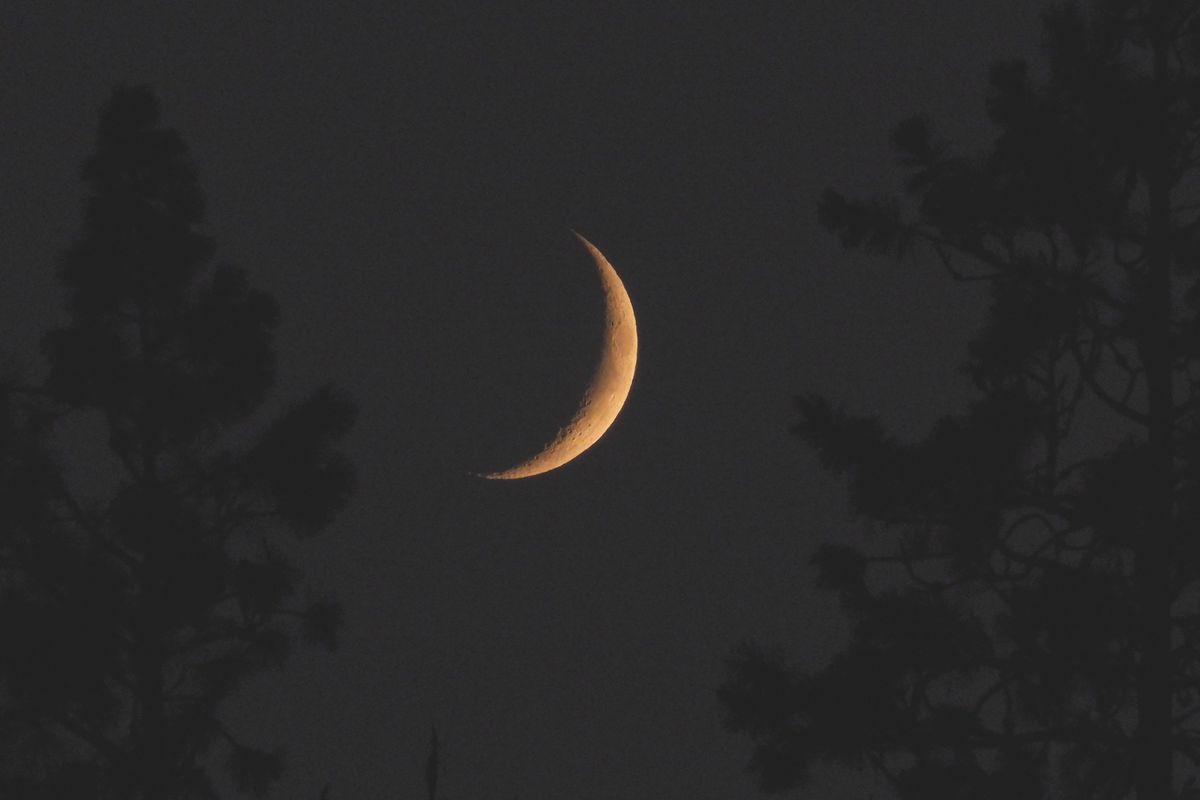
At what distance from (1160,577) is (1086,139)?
380cm

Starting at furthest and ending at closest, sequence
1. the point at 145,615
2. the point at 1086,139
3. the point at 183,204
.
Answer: the point at 183,204, the point at 145,615, the point at 1086,139

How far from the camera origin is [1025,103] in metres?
18.5

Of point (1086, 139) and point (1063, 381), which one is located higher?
point (1086, 139)

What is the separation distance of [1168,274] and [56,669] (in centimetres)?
1049

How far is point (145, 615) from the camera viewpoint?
19.9 meters

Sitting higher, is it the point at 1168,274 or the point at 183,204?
the point at 183,204

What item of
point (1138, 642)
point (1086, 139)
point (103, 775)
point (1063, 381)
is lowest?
point (103, 775)

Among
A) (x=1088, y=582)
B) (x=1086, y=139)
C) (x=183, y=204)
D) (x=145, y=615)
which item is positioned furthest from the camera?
(x=183, y=204)

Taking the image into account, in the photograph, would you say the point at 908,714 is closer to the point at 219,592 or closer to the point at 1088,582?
the point at 1088,582

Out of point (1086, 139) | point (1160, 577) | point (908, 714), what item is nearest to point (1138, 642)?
point (1160, 577)

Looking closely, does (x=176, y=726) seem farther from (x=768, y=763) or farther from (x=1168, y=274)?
(x=1168, y=274)

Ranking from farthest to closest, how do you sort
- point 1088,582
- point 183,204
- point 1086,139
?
point 183,204 → point 1086,139 → point 1088,582

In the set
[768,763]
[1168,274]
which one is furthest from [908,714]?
[1168,274]

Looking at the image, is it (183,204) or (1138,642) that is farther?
(183,204)
